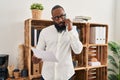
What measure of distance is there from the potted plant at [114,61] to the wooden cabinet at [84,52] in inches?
13.2

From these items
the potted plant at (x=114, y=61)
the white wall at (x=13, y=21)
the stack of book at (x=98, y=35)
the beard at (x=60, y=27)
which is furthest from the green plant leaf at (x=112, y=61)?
the beard at (x=60, y=27)

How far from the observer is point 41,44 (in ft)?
6.79

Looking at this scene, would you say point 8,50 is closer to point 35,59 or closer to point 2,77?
point 2,77

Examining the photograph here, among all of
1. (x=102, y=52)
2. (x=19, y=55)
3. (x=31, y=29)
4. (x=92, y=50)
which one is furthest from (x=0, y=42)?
(x=102, y=52)

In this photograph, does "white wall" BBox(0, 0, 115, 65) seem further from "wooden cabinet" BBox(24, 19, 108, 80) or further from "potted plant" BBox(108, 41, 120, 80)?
"potted plant" BBox(108, 41, 120, 80)

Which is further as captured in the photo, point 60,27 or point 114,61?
point 114,61

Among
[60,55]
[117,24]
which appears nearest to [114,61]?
[117,24]

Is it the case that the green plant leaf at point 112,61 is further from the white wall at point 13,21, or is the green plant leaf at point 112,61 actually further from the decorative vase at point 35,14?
the decorative vase at point 35,14

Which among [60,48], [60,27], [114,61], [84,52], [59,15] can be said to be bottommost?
[114,61]

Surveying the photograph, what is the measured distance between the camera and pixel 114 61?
3.57 m

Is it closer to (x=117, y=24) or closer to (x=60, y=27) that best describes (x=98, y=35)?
(x=117, y=24)

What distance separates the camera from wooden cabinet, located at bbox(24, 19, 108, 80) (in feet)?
8.04

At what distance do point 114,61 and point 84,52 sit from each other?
105 cm

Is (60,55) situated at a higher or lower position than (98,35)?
lower
